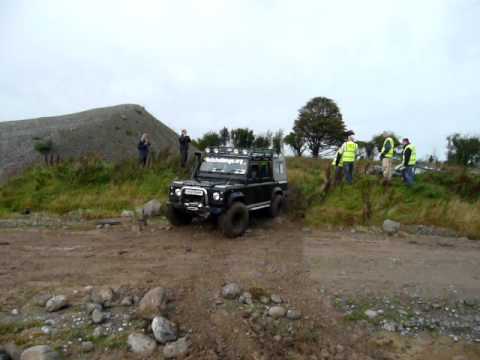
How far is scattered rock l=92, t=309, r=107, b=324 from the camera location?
432 centimetres

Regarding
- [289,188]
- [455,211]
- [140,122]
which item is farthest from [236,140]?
[455,211]

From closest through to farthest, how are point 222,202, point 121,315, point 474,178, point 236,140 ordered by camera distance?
point 121,315
point 222,202
point 474,178
point 236,140

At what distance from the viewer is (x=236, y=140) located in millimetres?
34906

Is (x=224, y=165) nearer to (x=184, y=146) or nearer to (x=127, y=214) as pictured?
(x=127, y=214)

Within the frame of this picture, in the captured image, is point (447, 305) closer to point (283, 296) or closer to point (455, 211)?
point (283, 296)

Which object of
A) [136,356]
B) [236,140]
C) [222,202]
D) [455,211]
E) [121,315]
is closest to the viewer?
[136,356]

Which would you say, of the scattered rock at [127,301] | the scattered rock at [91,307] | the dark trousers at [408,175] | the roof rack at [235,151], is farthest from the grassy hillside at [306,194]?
the scattered rock at [91,307]

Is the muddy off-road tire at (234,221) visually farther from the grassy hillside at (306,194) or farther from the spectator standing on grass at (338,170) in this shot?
the spectator standing on grass at (338,170)

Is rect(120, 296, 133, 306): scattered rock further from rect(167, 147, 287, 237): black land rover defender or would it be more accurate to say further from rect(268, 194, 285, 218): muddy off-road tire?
rect(268, 194, 285, 218): muddy off-road tire

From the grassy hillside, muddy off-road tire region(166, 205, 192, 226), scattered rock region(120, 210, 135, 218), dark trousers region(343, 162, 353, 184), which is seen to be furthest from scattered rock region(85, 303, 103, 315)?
dark trousers region(343, 162, 353, 184)

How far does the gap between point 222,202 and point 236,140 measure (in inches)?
1066

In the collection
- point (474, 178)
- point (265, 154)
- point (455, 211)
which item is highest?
point (265, 154)

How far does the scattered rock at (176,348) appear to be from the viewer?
3.77m

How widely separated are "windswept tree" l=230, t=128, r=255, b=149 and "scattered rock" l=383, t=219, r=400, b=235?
23499 millimetres
